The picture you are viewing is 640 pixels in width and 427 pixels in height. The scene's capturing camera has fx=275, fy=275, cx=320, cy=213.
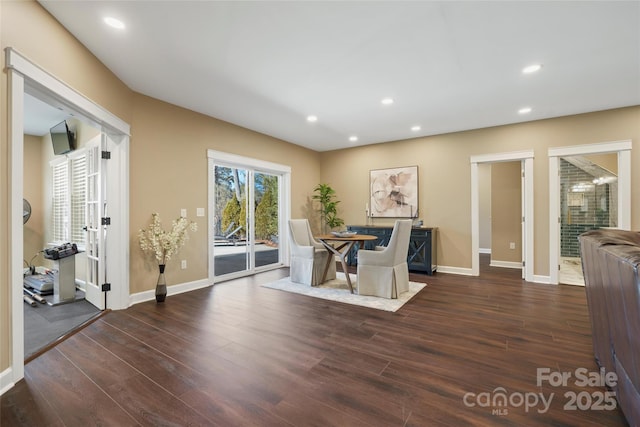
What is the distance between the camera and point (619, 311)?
4.18ft

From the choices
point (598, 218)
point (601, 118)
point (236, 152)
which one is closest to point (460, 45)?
point (601, 118)

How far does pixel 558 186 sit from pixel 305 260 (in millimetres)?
4126

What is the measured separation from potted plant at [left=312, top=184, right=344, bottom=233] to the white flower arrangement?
3279 millimetres

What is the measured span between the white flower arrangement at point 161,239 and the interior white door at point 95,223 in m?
0.42

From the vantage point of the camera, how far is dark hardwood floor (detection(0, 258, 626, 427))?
4.94 feet

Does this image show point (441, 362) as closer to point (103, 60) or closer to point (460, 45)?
point (460, 45)

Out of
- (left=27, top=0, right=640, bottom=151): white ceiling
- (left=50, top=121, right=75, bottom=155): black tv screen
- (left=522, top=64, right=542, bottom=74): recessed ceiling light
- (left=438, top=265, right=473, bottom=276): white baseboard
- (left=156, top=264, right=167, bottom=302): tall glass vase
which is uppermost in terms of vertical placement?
(left=27, top=0, right=640, bottom=151): white ceiling

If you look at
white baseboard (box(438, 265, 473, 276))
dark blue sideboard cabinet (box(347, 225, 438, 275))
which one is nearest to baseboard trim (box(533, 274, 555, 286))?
white baseboard (box(438, 265, 473, 276))

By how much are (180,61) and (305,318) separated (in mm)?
2900

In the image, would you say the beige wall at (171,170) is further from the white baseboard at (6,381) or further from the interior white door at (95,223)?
the white baseboard at (6,381)

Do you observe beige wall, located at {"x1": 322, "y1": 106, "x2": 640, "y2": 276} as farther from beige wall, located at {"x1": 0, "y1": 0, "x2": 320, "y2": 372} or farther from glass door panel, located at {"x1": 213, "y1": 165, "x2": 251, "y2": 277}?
glass door panel, located at {"x1": 213, "y1": 165, "x2": 251, "y2": 277}

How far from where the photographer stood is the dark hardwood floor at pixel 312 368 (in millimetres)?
1507

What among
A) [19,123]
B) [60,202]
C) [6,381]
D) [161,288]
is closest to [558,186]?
[161,288]

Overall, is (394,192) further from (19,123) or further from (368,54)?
(19,123)
